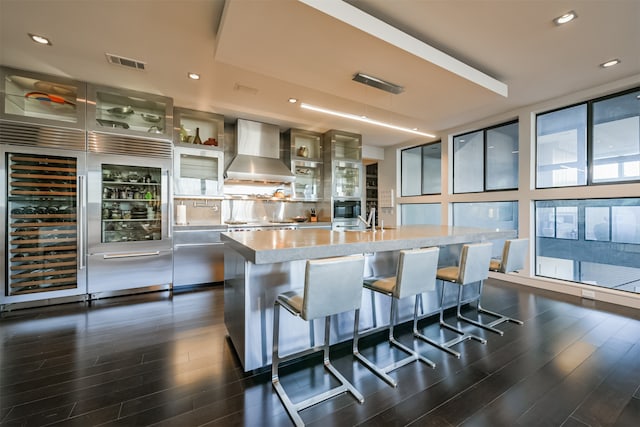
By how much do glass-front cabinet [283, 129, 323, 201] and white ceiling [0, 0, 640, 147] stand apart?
162cm

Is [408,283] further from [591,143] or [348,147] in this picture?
[348,147]

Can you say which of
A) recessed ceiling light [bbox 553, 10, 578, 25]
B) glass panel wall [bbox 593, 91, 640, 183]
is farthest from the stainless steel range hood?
glass panel wall [bbox 593, 91, 640, 183]

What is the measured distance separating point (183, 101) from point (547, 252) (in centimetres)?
605

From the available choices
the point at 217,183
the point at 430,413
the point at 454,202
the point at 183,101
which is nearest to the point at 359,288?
the point at 430,413

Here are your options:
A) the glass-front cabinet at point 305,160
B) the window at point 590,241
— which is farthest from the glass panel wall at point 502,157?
the glass-front cabinet at point 305,160

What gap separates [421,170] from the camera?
6344mm

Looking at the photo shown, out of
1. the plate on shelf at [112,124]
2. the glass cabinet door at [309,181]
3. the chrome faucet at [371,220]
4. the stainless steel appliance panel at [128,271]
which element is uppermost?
the plate on shelf at [112,124]

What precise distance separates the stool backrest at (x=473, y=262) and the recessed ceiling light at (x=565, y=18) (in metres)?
1.97

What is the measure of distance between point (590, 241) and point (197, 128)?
6361 mm

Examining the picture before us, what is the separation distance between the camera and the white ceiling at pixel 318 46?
6.88 ft

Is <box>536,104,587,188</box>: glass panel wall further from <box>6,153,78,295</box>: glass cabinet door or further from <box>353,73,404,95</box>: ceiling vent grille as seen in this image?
<box>6,153,78,295</box>: glass cabinet door

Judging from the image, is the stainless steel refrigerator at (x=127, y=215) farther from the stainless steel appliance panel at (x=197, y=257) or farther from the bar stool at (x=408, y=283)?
the bar stool at (x=408, y=283)

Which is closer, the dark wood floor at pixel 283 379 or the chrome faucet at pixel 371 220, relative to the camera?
the dark wood floor at pixel 283 379

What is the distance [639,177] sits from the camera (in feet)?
11.0
